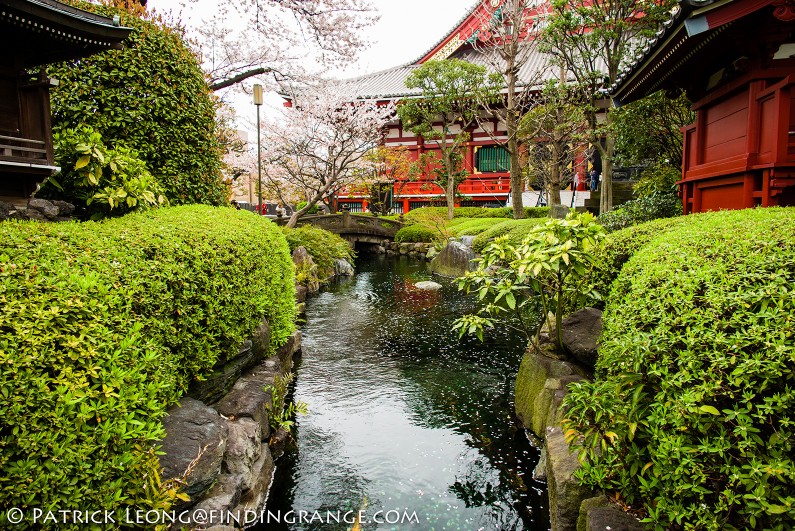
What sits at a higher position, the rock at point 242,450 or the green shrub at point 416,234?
the green shrub at point 416,234

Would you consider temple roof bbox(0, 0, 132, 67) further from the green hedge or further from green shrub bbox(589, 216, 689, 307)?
green shrub bbox(589, 216, 689, 307)

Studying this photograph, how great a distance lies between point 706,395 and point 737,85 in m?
6.75

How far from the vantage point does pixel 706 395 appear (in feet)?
8.39

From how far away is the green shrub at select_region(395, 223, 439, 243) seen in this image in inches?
936

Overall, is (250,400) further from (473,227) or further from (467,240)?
(473,227)

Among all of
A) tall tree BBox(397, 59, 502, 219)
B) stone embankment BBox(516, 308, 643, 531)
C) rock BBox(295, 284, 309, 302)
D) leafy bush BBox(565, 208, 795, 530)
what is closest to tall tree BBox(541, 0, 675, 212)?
tall tree BBox(397, 59, 502, 219)

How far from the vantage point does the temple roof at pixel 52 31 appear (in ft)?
16.5

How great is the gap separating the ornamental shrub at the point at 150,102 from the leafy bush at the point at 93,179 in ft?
1.25

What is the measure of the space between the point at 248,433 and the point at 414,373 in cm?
361

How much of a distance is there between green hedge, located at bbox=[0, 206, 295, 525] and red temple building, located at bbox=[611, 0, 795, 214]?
685cm

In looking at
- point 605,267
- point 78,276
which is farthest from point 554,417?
point 78,276

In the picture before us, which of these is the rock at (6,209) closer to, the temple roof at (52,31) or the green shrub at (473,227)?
the temple roof at (52,31)

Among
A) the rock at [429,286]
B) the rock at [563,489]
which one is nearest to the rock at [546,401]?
the rock at [563,489]

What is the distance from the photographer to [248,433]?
14.6 ft
